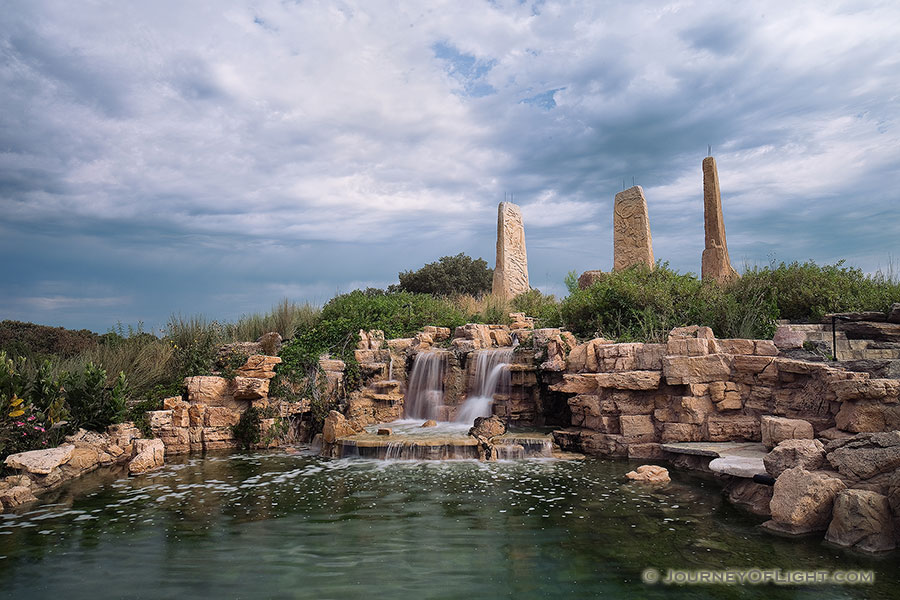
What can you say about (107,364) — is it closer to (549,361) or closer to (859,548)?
(549,361)

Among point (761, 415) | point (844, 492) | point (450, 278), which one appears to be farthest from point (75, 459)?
point (450, 278)

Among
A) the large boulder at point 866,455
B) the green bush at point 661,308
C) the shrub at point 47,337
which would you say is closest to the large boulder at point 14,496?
the large boulder at point 866,455

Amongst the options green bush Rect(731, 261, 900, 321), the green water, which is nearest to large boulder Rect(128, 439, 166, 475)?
the green water

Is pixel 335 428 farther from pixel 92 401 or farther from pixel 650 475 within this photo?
pixel 650 475

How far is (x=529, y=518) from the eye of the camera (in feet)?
19.0

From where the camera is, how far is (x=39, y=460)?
752 centimetres

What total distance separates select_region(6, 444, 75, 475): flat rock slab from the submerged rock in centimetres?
768

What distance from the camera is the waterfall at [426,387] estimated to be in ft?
39.2

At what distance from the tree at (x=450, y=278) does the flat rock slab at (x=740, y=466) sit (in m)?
22.7

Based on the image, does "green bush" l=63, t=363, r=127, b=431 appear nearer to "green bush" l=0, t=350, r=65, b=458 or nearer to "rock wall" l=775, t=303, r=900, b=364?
"green bush" l=0, t=350, r=65, b=458

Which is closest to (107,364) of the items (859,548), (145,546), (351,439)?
(351,439)

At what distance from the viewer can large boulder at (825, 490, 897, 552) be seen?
4.84 metres

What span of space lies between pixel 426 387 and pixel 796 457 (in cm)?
748

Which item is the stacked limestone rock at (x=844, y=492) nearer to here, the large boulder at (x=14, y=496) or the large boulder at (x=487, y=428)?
the large boulder at (x=487, y=428)
